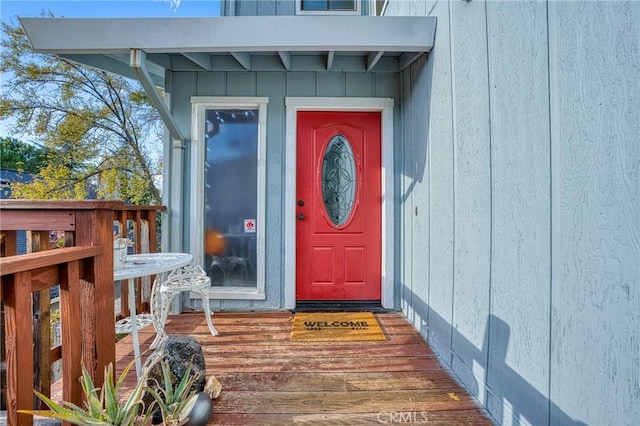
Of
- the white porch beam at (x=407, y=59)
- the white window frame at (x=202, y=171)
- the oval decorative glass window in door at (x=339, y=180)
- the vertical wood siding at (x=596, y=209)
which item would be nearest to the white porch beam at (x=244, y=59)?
the white window frame at (x=202, y=171)

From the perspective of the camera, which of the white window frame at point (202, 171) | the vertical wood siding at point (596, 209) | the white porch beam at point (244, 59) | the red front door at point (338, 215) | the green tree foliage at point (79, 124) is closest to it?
the vertical wood siding at point (596, 209)

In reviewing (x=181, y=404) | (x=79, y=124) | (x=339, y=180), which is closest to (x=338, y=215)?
(x=339, y=180)

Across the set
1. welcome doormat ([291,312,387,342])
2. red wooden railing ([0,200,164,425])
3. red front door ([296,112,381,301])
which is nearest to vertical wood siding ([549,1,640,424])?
welcome doormat ([291,312,387,342])

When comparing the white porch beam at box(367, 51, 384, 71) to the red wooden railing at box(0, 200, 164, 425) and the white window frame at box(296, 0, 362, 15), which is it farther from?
the red wooden railing at box(0, 200, 164, 425)

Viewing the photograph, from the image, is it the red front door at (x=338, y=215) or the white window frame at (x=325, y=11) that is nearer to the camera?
the red front door at (x=338, y=215)

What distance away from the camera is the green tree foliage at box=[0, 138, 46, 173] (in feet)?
16.2

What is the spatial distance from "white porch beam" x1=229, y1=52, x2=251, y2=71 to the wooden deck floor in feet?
7.52

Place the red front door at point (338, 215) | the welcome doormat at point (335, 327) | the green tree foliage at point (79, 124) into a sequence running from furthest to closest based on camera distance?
the green tree foliage at point (79, 124), the red front door at point (338, 215), the welcome doormat at point (335, 327)

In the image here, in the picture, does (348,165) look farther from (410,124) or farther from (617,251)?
(617,251)

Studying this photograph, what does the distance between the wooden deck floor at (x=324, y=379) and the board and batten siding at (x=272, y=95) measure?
0.50 meters

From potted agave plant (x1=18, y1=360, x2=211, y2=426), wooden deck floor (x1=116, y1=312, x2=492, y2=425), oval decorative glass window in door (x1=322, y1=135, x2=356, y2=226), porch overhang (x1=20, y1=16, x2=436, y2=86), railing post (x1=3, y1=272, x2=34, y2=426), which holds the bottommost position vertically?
wooden deck floor (x1=116, y1=312, x2=492, y2=425)

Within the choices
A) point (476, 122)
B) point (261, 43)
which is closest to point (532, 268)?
point (476, 122)

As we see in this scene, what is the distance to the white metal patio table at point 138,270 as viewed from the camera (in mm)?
1629

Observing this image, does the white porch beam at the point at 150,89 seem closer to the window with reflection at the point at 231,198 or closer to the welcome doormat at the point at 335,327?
the window with reflection at the point at 231,198
